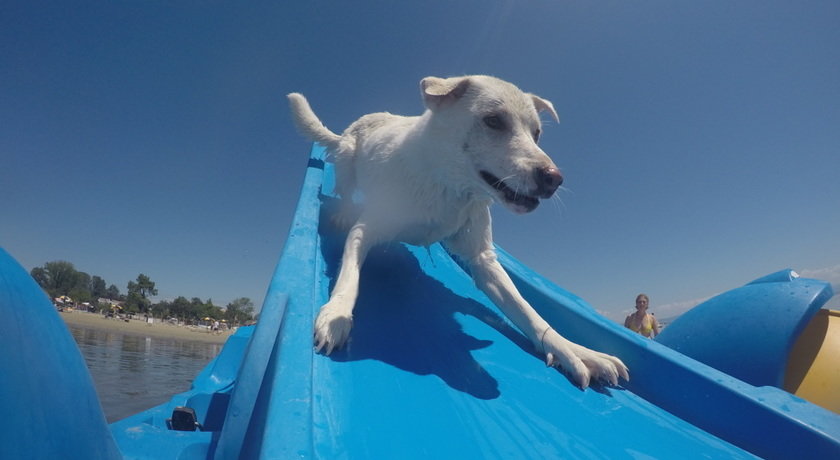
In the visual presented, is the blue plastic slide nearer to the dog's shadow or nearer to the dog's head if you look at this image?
the dog's shadow

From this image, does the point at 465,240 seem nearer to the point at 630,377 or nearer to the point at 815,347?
the point at 630,377

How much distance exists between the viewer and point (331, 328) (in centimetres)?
181

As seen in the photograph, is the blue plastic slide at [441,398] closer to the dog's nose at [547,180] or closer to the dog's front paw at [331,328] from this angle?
the dog's front paw at [331,328]

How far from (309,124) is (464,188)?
2618mm

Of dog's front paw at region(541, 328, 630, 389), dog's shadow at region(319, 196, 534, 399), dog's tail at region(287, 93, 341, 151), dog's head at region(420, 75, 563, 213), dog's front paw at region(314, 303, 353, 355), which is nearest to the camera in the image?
dog's front paw at region(314, 303, 353, 355)

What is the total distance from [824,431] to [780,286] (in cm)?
160

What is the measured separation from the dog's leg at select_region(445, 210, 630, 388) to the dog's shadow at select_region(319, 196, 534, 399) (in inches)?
6.9

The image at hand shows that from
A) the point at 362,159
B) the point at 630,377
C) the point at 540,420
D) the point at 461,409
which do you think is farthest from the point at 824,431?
the point at 362,159

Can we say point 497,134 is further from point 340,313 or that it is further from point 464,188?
point 340,313

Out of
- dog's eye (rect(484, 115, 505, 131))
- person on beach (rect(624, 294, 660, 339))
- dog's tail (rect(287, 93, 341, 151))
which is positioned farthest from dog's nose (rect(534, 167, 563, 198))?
person on beach (rect(624, 294, 660, 339))

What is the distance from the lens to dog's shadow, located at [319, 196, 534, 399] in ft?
6.45

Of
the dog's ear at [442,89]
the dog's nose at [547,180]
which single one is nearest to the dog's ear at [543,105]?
the dog's ear at [442,89]

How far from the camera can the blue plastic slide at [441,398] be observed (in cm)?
137

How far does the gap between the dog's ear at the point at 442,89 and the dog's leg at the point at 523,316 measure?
892 millimetres
